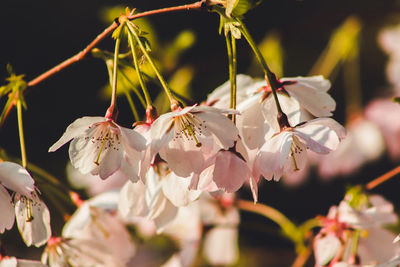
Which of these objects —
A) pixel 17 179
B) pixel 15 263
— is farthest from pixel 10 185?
pixel 15 263

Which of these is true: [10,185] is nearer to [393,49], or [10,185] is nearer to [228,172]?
[228,172]

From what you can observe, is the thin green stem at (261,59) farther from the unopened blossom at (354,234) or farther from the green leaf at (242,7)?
the unopened blossom at (354,234)

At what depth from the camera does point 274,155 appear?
764mm

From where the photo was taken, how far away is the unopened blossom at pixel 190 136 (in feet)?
2.43

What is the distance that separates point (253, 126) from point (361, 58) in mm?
2360

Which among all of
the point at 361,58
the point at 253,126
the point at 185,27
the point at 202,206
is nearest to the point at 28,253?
the point at 202,206

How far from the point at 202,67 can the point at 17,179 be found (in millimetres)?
1206

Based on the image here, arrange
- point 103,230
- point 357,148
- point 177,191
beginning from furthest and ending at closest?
point 357,148 < point 103,230 < point 177,191

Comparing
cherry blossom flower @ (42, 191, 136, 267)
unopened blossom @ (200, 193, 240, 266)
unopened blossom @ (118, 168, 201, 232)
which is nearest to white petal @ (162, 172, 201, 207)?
unopened blossom @ (118, 168, 201, 232)

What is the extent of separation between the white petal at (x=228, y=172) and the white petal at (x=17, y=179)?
27cm

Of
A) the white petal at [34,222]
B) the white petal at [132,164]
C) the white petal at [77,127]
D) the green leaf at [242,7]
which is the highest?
the green leaf at [242,7]

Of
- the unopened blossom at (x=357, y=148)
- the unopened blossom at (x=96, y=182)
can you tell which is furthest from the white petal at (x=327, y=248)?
the unopened blossom at (x=96, y=182)

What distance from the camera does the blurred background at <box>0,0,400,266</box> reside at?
205 cm

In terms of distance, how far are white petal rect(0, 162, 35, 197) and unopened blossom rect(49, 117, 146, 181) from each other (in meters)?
0.07
